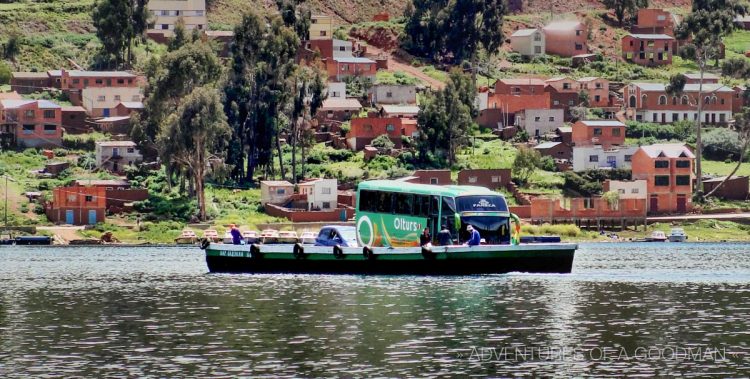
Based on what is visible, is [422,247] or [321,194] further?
[321,194]

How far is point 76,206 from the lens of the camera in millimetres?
152375

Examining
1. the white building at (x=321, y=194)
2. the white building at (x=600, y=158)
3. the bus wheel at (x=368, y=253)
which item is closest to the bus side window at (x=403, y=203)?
the bus wheel at (x=368, y=253)

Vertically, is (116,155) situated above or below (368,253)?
above

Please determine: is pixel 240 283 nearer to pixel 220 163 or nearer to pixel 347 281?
pixel 347 281

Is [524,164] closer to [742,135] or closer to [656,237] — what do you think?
[656,237]

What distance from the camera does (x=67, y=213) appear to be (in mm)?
152750

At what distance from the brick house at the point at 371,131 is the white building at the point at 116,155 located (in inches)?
948

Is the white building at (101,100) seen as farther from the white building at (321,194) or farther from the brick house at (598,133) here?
the brick house at (598,133)

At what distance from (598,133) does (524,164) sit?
53.2 ft

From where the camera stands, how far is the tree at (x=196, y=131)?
494ft

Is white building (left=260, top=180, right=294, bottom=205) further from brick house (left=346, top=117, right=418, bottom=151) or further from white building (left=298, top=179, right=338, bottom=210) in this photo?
brick house (left=346, top=117, right=418, bottom=151)

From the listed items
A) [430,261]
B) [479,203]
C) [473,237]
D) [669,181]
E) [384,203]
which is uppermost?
[669,181]

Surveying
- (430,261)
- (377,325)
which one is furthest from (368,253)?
(377,325)

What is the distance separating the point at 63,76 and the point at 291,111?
41303mm
